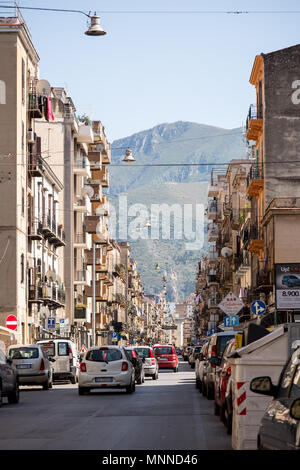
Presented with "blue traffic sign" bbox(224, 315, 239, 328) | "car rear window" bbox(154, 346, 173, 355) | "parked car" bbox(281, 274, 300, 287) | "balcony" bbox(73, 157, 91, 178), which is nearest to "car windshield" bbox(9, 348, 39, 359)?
"parked car" bbox(281, 274, 300, 287)

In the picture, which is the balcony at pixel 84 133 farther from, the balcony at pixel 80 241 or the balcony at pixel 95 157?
the balcony at pixel 80 241

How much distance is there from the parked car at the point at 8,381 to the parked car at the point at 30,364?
8.53 meters

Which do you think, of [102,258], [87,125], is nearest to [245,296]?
[87,125]

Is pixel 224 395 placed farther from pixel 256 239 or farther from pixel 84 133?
pixel 84 133

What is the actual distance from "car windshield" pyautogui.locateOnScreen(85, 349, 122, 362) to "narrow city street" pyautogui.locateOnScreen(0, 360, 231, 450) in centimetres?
304

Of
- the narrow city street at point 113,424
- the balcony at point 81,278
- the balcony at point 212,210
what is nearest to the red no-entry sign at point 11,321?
the narrow city street at point 113,424

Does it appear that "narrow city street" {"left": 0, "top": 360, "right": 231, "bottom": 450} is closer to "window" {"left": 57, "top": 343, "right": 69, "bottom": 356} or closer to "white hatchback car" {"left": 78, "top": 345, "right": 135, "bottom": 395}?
"white hatchback car" {"left": 78, "top": 345, "right": 135, "bottom": 395}

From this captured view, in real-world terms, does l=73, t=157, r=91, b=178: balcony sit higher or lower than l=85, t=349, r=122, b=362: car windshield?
higher

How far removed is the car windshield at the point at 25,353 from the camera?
121 ft

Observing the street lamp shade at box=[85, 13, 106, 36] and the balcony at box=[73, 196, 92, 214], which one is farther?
the balcony at box=[73, 196, 92, 214]

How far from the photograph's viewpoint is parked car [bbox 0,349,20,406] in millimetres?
26094
